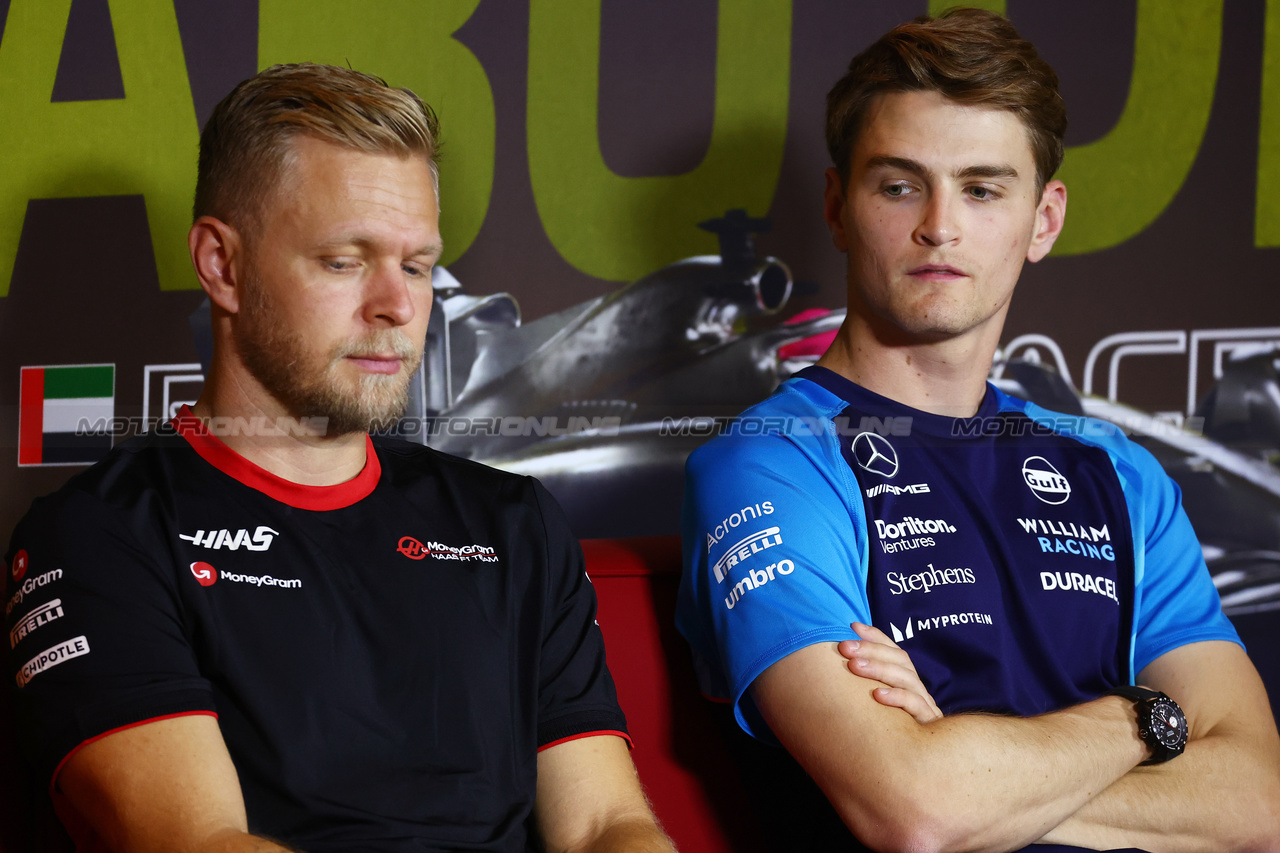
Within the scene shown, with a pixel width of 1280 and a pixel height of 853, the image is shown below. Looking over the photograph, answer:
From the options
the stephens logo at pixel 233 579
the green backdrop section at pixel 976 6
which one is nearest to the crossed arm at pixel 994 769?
the stephens logo at pixel 233 579

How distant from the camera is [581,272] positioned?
203cm

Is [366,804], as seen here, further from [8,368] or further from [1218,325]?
[1218,325]

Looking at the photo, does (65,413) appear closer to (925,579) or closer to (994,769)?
(925,579)

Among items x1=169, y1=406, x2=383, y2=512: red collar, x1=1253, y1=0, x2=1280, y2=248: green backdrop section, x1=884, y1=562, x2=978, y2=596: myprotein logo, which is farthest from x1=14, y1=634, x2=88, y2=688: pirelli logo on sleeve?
x1=1253, y1=0, x2=1280, y2=248: green backdrop section

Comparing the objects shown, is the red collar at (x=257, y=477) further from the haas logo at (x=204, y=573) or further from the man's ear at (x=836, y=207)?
the man's ear at (x=836, y=207)

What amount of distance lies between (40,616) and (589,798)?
24.9 inches

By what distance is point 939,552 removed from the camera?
134cm

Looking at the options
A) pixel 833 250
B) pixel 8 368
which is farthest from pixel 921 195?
pixel 8 368

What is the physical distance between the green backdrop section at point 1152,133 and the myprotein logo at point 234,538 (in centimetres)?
159

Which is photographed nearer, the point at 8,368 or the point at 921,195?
the point at 921,195

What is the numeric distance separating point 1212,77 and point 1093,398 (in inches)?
26.4

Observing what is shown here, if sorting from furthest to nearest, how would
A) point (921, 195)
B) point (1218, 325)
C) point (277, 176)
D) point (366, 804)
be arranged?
point (1218, 325) → point (921, 195) → point (277, 176) → point (366, 804)

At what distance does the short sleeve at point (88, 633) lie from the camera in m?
0.97

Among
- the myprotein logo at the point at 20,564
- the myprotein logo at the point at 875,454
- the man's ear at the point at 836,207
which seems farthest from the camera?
the man's ear at the point at 836,207
